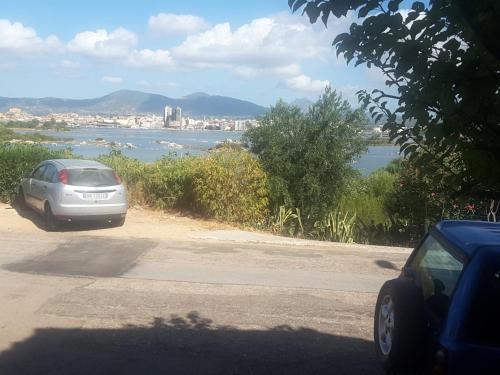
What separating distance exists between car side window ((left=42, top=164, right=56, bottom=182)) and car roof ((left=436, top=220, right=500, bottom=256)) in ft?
33.2

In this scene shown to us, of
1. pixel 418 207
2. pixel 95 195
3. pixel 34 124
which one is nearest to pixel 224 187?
pixel 95 195

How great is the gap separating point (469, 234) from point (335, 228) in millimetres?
10881

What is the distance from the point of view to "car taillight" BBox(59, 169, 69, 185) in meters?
12.0

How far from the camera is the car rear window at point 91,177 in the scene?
39.7 feet

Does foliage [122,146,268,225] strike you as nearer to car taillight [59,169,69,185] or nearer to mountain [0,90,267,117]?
car taillight [59,169,69,185]

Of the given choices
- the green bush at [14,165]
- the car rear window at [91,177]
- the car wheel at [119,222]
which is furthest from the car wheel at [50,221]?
the green bush at [14,165]

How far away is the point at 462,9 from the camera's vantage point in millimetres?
3012

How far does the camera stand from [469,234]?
12.4 feet

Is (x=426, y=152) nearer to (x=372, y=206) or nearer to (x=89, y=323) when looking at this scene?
(x=89, y=323)

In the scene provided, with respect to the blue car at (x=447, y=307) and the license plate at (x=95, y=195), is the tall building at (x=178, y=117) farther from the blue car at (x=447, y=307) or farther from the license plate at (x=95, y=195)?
the blue car at (x=447, y=307)

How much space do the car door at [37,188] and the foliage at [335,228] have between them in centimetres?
705

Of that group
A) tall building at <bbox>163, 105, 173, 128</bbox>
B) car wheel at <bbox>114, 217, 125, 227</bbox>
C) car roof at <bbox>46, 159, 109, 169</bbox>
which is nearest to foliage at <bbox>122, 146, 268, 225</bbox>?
car wheel at <bbox>114, 217, 125, 227</bbox>

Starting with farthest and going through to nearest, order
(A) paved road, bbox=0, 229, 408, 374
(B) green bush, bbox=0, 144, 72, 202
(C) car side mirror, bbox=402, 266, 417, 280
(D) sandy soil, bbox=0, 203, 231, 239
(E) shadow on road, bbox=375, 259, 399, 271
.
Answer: (B) green bush, bbox=0, 144, 72, 202, (D) sandy soil, bbox=0, 203, 231, 239, (E) shadow on road, bbox=375, 259, 399, 271, (A) paved road, bbox=0, 229, 408, 374, (C) car side mirror, bbox=402, 266, 417, 280

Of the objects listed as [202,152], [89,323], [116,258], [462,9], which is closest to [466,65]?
[462,9]
